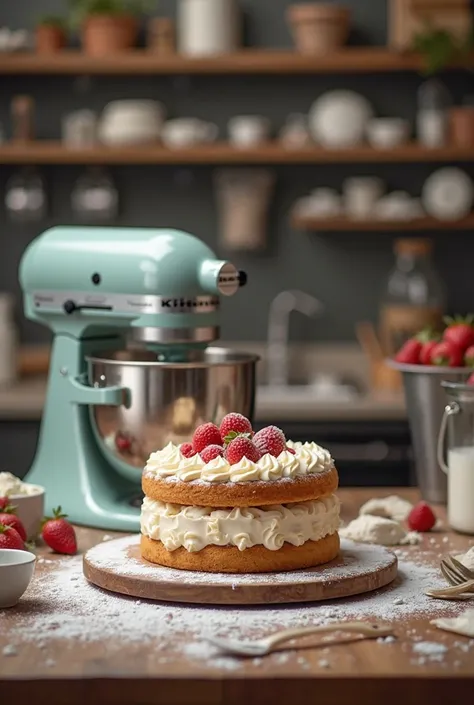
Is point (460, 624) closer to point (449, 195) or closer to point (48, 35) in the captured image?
point (449, 195)

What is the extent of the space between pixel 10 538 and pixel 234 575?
0.35m

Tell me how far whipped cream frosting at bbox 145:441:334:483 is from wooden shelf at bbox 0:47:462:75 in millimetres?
2859

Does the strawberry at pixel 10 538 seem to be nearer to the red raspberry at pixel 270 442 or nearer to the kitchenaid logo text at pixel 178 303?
the red raspberry at pixel 270 442

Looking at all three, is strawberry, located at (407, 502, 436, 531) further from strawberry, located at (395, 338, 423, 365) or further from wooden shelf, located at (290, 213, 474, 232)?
wooden shelf, located at (290, 213, 474, 232)

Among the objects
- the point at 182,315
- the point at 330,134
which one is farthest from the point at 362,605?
the point at 330,134

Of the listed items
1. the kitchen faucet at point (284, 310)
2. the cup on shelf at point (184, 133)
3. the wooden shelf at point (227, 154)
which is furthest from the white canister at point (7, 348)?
the kitchen faucet at point (284, 310)

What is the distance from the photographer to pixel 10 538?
1864 millimetres

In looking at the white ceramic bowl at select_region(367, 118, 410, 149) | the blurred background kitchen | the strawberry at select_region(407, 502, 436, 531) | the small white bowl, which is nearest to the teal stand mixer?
the strawberry at select_region(407, 502, 436, 531)

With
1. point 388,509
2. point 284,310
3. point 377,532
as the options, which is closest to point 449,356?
point 388,509

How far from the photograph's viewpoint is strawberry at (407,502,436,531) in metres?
2.21

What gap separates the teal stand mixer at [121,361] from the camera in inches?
87.0

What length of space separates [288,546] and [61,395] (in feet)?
2.37

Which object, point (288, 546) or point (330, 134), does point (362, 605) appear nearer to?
point (288, 546)

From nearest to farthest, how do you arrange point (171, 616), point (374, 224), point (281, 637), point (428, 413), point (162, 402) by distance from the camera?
point (281, 637), point (171, 616), point (162, 402), point (428, 413), point (374, 224)
